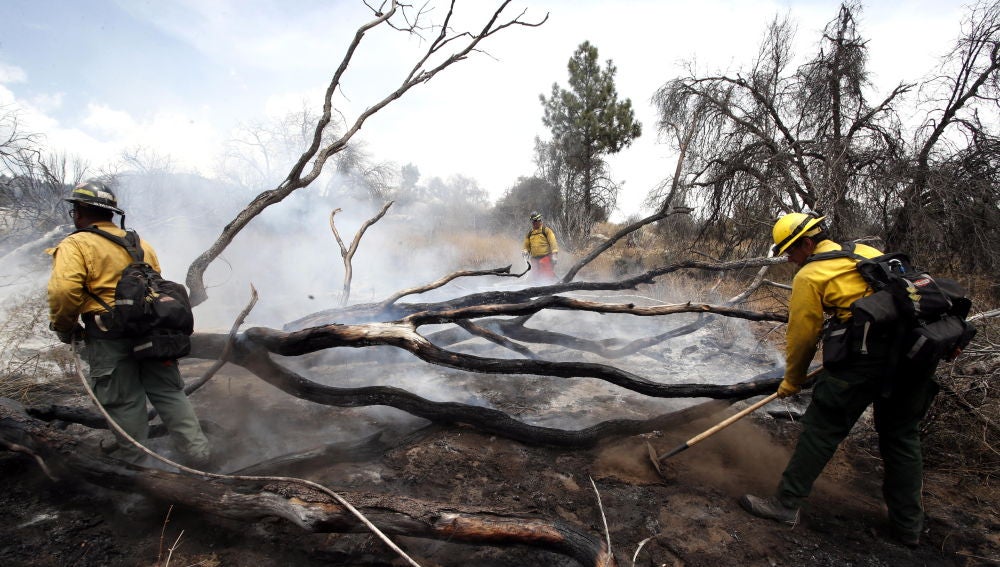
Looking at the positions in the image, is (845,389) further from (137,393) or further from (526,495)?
(137,393)

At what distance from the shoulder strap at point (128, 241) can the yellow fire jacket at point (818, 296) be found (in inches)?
154

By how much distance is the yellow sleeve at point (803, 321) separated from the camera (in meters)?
2.54

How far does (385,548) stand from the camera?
218 cm

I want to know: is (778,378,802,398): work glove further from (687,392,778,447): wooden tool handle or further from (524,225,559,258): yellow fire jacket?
(524,225,559,258): yellow fire jacket

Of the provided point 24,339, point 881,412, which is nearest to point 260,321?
point 24,339

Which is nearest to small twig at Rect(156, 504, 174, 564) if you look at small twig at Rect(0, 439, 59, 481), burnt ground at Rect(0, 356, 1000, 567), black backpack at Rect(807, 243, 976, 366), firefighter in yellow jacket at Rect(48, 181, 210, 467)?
burnt ground at Rect(0, 356, 1000, 567)

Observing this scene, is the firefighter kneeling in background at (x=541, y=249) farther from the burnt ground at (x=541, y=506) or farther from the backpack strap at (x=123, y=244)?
the backpack strap at (x=123, y=244)

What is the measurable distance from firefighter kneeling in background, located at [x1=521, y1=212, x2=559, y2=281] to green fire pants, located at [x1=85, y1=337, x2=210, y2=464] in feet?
19.9

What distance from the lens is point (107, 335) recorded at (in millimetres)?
2559

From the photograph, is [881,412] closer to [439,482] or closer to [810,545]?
A: [810,545]

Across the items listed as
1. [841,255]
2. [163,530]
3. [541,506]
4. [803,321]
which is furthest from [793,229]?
[163,530]

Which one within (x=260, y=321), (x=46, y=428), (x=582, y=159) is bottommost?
(x=46, y=428)

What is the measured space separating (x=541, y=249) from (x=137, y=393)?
6416 millimetres

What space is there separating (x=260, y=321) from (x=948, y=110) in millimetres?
11279
